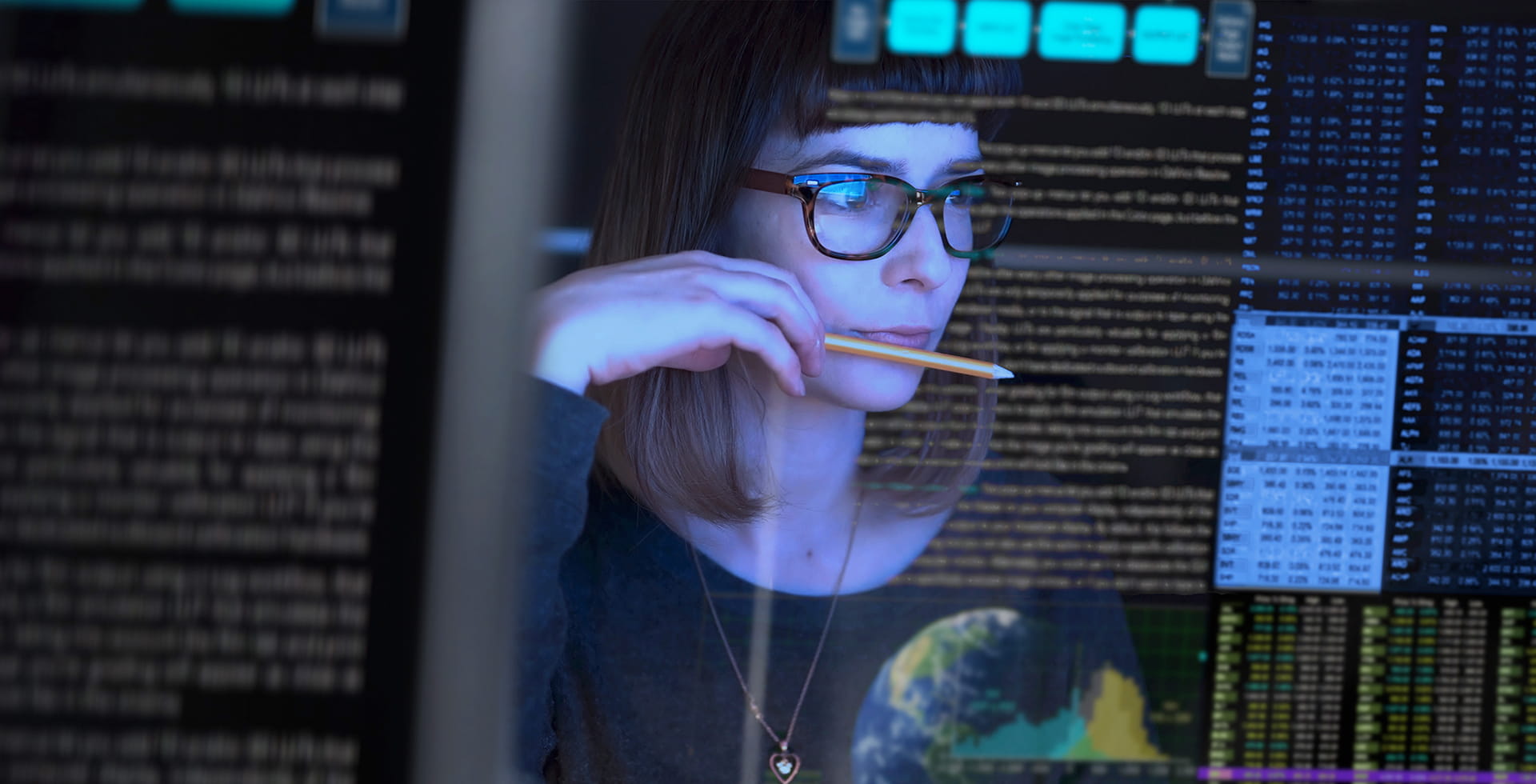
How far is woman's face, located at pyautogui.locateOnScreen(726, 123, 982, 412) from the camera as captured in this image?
0.65m

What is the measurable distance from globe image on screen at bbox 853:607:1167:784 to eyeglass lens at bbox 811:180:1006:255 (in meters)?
0.24

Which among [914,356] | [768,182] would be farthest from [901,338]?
[768,182]

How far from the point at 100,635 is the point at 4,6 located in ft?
1.04

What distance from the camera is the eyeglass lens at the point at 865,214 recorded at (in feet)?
2.11

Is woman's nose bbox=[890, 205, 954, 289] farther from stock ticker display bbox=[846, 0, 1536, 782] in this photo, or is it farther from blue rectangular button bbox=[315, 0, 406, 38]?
blue rectangular button bbox=[315, 0, 406, 38]

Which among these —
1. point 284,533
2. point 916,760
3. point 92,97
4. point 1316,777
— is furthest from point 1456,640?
point 92,97

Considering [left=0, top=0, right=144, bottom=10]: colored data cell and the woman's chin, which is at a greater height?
[left=0, top=0, right=144, bottom=10]: colored data cell

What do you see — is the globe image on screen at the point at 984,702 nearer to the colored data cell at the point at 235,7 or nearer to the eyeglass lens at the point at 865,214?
the eyeglass lens at the point at 865,214

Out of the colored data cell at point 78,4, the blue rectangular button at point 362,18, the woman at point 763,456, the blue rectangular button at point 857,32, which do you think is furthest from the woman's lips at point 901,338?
the colored data cell at point 78,4

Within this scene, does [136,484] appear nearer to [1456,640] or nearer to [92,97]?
[92,97]

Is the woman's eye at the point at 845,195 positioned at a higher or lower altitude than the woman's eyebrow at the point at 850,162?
lower

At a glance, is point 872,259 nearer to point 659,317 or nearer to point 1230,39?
point 659,317

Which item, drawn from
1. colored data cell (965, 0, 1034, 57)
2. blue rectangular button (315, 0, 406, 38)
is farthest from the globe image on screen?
blue rectangular button (315, 0, 406, 38)

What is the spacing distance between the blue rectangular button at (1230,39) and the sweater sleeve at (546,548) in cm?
43
